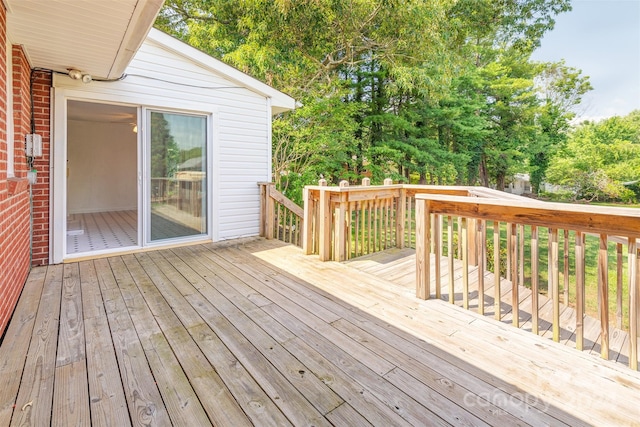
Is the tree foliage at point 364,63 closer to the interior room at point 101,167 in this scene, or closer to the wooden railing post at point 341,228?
the interior room at point 101,167

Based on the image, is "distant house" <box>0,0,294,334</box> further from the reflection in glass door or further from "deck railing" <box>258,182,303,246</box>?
"deck railing" <box>258,182,303,246</box>

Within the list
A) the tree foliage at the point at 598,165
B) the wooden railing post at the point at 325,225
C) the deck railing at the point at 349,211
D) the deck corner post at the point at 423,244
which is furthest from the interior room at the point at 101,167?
the tree foliage at the point at 598,165

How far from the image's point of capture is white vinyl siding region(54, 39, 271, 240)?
13.9 feet

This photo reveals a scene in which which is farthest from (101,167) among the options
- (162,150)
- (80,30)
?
(80,30)

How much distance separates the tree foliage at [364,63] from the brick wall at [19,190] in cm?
470

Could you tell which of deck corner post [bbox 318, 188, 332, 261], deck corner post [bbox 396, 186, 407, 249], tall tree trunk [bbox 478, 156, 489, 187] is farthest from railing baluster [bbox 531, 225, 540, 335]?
tall tree trunk [bbox 478, 156, 489, 187]

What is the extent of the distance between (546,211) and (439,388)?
53.3 inches

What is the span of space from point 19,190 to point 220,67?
3.10 meters

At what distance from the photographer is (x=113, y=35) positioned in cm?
284

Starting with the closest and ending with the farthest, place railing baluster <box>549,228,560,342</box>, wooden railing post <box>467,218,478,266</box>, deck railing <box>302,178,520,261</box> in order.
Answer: railing baluster <box>549,228,560,342</box> < wooden railing post <box>467,218,478,266</box> < deck railing <box>302,178,520,261</box>

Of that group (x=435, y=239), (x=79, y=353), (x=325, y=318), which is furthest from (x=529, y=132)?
(x=79, y=353)

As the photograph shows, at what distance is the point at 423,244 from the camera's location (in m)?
2.77

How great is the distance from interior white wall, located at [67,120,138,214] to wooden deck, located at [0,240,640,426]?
20.3 ft

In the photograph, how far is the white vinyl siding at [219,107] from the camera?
166 inches
